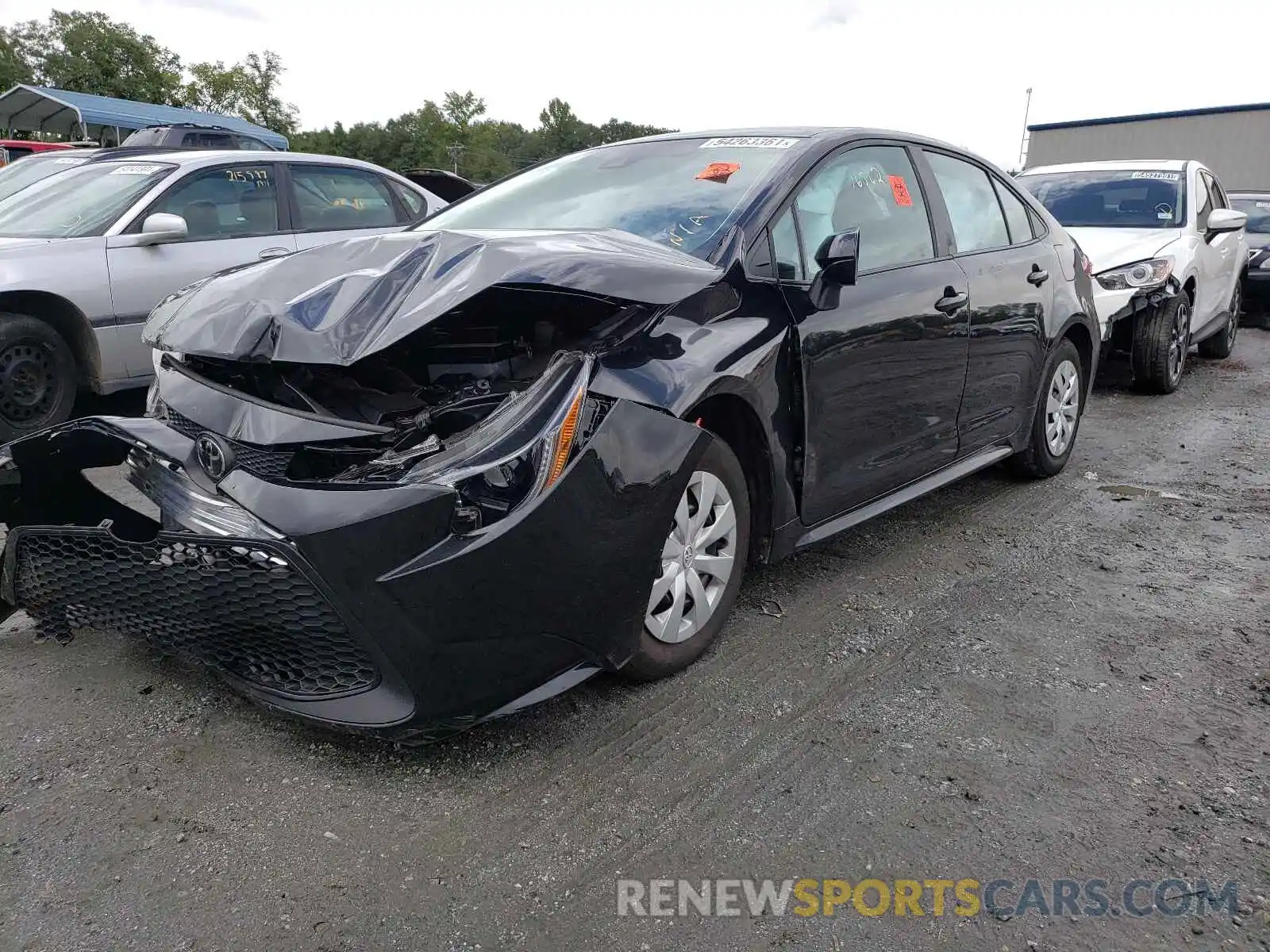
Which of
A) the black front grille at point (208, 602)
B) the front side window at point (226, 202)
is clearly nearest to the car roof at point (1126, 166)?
the front side window at point (226, 202)

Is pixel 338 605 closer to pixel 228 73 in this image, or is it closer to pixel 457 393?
pixel 457 393

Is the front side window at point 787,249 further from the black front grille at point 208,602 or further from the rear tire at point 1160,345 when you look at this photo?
the rear tire at point 1160,345

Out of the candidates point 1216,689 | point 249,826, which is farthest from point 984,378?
point 249,826

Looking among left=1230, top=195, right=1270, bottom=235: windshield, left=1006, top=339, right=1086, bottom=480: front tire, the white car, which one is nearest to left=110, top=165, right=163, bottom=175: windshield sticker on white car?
left=1006, top=339, right=1086, bottom=480: front tire

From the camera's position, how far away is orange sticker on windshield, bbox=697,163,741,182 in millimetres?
3445

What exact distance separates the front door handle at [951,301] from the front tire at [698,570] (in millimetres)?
1325

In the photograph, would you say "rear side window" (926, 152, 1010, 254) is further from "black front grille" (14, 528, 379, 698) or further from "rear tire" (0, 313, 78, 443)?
"rear tire" (0, 313, 78, 443)

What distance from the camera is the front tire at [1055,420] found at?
197 inches

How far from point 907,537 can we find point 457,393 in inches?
98.1

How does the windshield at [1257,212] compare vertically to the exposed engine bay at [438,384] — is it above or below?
below

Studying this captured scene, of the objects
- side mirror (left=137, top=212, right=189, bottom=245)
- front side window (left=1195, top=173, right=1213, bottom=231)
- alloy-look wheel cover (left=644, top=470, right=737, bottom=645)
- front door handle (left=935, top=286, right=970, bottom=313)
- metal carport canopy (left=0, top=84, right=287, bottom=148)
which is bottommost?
alloy-look wheel cover (left=644, top=470, right=737, bottom=645)

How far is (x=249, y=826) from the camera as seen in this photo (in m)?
2.29

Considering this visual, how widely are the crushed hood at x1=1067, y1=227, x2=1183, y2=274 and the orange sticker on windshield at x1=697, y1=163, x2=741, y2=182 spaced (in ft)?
15.1

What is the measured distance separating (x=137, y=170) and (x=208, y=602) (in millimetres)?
4968
